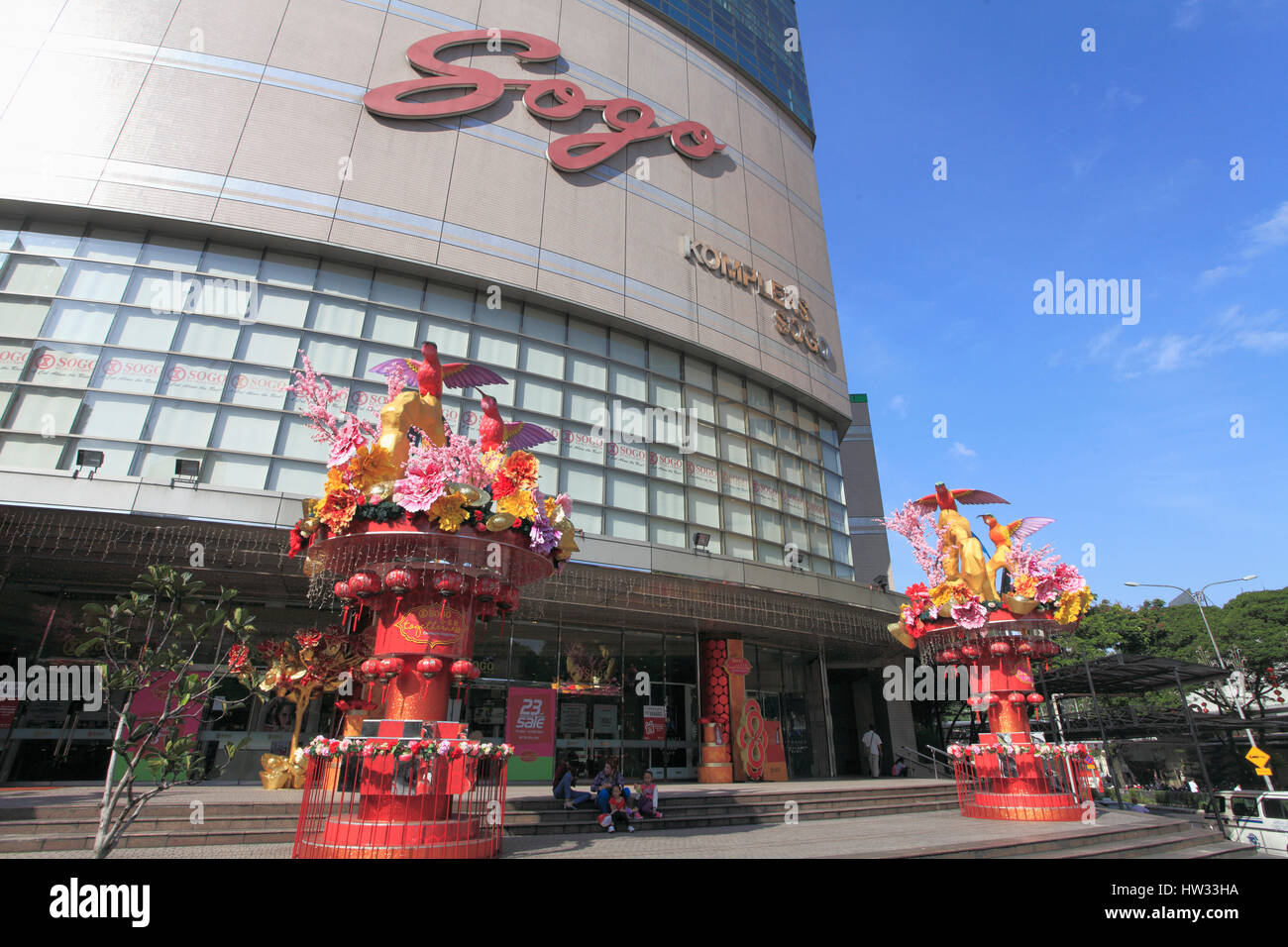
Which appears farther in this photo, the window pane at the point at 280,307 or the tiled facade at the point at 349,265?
the window pane at the point at 280,307

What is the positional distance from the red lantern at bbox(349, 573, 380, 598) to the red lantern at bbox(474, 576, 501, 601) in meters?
1.15

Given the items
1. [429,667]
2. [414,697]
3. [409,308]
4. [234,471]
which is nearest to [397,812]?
[414,697]

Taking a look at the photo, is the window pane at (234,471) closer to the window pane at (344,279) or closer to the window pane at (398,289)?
the window pane at (344,279)

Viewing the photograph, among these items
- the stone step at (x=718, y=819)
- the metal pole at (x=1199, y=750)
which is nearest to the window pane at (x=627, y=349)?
the stone step at (x=718, y=819)

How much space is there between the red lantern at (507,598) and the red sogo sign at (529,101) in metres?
15.7

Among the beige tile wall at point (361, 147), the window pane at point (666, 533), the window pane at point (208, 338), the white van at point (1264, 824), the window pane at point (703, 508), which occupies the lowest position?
the white van at point (1264, 824)

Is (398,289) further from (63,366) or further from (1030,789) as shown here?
(1030,789)

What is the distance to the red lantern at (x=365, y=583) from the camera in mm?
7949

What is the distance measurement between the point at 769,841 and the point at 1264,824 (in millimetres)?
10295

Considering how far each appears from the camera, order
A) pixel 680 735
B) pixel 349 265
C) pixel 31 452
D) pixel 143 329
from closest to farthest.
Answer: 1. pixel 31 452
2. pixel 143 329
3. pixel 349 265
4. pixel 680 735

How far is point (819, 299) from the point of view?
26312 millimetres

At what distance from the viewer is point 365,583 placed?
7.95m
